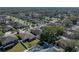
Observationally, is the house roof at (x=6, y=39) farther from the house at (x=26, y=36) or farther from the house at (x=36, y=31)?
the house at (x=36, y=31)

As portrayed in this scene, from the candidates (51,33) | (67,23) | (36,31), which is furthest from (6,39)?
(67,23)

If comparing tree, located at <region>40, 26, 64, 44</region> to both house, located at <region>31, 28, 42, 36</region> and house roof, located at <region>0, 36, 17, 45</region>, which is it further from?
house roof, located at <region>0, 36, 17, 45</region>

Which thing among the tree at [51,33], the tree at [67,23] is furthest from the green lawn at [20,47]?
the tree at [67,23]

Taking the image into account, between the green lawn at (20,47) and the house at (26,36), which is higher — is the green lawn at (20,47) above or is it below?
below

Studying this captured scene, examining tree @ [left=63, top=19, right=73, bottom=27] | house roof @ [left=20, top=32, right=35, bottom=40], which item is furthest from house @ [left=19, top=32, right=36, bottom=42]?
tree @ [left=63, top=19, right=73, bottom=27]

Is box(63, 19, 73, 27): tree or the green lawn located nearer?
the green lawn

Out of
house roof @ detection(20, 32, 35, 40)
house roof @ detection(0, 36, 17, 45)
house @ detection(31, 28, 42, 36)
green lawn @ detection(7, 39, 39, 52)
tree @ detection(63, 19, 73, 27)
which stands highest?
tree @ detection(63, 19, 73, 27)

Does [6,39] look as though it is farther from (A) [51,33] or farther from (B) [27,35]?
(A) [51,33]
